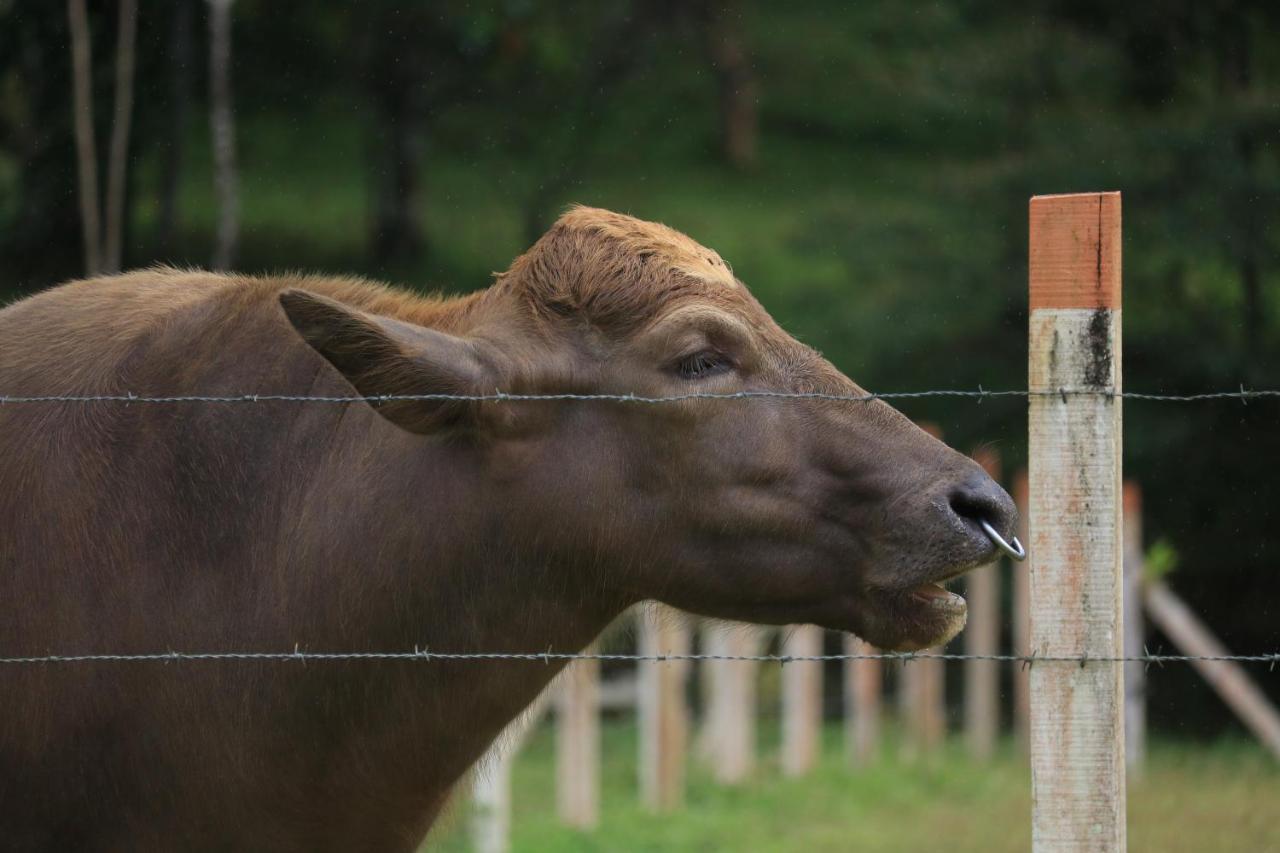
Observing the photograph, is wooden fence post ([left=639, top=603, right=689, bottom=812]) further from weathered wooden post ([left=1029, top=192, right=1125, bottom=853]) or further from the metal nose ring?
weathered wooden post ([left=1029, top=192, right=1125, bottom=853])

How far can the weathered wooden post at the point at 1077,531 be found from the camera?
3131mm

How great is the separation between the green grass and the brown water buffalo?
165 inches

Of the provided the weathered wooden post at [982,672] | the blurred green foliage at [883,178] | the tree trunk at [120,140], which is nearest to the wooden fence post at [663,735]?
the weathered wooden post at [982,672]

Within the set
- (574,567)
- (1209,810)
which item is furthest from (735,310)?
(1209,810)

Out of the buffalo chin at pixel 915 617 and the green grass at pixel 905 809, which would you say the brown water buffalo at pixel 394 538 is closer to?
the buffalo chin at pixel 915 617

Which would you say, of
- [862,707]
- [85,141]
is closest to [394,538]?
[85,141]

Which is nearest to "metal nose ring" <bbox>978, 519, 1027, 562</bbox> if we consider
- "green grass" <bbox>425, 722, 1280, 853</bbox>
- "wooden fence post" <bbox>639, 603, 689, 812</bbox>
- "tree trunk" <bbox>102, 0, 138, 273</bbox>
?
"green grass" <bbox>425, 722, 1280, 853</bbox>

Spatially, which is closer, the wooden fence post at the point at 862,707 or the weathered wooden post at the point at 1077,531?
the weathered wooden post at the point at 1077,531

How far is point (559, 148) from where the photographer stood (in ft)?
62.7

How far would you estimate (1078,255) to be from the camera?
3.20m

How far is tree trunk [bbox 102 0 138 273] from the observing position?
9.56 meters

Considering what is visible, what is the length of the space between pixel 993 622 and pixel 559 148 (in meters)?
8.80

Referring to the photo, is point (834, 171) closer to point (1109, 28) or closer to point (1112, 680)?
point (1109, 28)

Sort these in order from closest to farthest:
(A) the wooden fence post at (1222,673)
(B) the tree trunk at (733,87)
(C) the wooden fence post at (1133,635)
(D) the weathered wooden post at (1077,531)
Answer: (D) the weathered wooden post at (1077,531)
(C) the wooden fence post at (1133,635)
(A) the wooden fence post at (1222,673)
(B) the tree trunk at (733,87)
